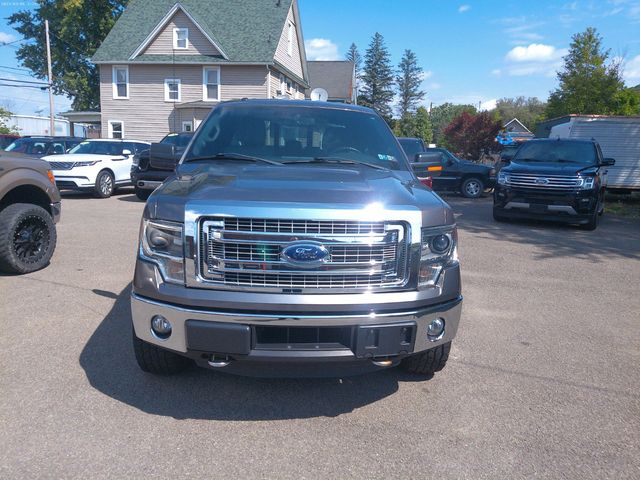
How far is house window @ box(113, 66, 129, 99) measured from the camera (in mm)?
29391

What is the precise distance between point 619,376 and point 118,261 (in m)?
5.96

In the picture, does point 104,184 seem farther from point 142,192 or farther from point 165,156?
point 165,156

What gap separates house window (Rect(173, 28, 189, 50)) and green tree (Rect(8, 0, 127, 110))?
17410mm

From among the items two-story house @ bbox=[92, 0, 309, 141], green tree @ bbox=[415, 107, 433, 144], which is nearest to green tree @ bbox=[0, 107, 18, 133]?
two-story house @ bbox=[92, 0, 309, 141]

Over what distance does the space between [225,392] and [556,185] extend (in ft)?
30.4

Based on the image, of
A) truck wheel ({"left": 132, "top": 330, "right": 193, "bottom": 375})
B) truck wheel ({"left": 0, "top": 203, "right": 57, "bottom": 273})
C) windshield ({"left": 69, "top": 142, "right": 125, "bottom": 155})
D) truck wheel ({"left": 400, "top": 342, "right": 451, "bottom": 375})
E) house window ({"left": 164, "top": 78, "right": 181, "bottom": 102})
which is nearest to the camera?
truck wheel ({"left": 132, "top": 330, "right": 193, "bottom": 375})

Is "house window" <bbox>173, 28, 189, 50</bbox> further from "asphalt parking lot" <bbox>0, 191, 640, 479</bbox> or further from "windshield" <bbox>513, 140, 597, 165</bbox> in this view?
"asphalt parking lot" <bbox>0, 191, 640, 479</bbox>

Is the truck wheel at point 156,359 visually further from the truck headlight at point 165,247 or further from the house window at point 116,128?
the house window at point 116,128

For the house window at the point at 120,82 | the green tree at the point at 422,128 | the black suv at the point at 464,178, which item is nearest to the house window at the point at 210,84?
the house window at the point at 120,82

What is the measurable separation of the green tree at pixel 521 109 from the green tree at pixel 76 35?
239 ft

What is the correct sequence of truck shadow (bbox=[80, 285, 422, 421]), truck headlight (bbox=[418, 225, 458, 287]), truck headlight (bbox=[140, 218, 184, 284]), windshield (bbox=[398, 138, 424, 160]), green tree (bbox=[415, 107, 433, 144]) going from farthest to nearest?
green tree (bbox=[415, 107, 433, 144]) → windshield (bbox=[398, 138, 424, 160]) → truck shadow (bbox=[80, 285, 422, 421]) → truck headlight (bbox=[418, 225, 458, 287]) → truck headlight (bbox=[140, 218, 184, 284])

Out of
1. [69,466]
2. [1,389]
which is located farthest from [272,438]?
[1,389]

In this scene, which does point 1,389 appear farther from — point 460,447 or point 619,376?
point 619,376

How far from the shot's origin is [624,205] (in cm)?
1683
